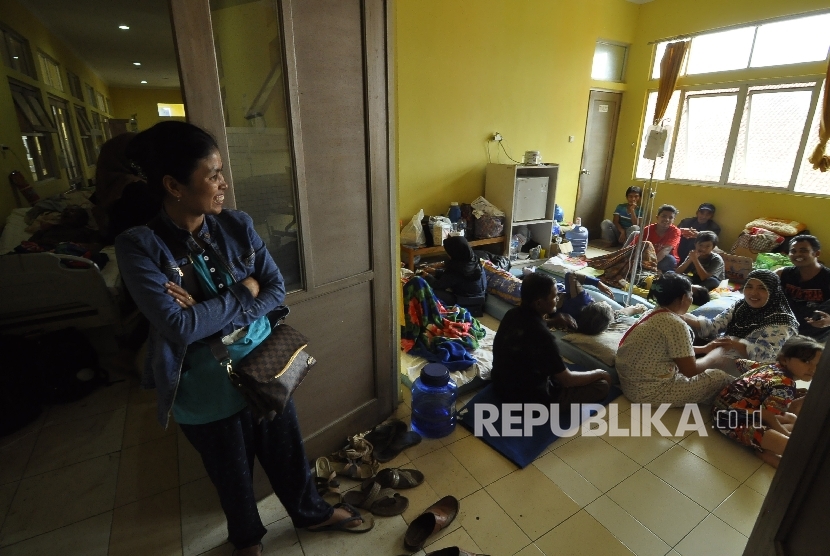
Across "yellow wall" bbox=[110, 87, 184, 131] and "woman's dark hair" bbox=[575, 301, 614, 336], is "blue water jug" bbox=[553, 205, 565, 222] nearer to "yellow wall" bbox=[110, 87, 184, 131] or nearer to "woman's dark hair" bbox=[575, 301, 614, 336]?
"woman's dark hair" bbox=[575, 301, 614, 336]

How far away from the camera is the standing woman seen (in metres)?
1.02

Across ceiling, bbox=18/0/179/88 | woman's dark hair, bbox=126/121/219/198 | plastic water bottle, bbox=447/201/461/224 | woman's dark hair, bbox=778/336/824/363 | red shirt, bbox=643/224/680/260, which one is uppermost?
ceiling, bbox=18/0/179/88

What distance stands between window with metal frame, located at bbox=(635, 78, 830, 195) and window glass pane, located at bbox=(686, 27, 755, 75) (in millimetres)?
251

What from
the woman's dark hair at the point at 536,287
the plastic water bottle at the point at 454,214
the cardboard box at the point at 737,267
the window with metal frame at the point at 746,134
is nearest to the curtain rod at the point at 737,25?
the window with metal frame at the point at 746,134

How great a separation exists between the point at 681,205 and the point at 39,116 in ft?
25.7

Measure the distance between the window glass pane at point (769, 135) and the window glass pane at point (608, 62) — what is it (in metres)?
1.67

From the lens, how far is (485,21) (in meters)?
4.46

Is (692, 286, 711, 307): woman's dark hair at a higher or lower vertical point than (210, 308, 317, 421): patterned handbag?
lower

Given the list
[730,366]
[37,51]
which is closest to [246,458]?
[730,366]

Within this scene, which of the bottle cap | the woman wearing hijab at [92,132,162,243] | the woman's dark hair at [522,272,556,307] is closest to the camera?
the woman wearing hijab at [92,132,162,243]

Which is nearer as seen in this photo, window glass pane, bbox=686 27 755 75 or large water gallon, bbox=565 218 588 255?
window glass pane, bbox=686 27 755 75

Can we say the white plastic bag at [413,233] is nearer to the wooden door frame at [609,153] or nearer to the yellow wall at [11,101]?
the wooden door frame at [609,153]

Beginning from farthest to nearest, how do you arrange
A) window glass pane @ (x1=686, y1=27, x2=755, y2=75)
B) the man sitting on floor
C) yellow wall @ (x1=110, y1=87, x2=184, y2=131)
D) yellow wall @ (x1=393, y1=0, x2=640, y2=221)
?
yellow wall @ (x1=110, y1=87, x2=184, y2=131)
window glass pane @ (x1=686, y1=27, x2=755, y2=75)
yellow wall @ (x1=393, y1=0, x2=640, y2=221)
the man sitting on floor

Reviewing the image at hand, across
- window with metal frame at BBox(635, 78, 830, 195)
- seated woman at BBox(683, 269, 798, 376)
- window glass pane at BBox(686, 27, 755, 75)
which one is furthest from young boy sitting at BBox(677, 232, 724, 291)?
window glass pane at BBox(686, 27, 755, 75)
